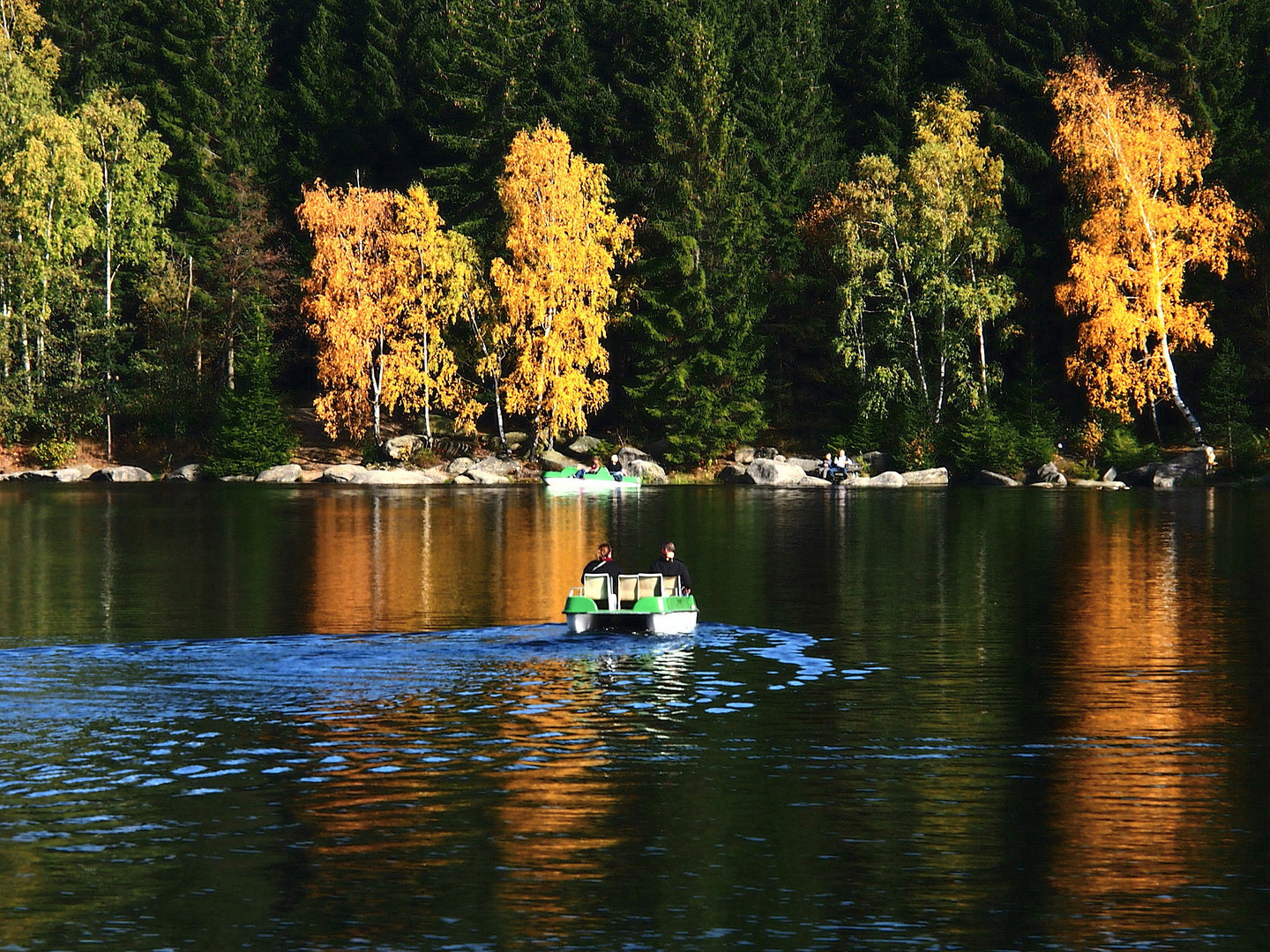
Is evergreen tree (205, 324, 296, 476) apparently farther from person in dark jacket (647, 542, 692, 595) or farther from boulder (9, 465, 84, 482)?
person in dark jacket (647, 542, 692, 595)

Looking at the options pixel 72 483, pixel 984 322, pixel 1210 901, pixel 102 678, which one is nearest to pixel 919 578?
pixel 102 678

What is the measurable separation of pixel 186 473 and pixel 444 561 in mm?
45775

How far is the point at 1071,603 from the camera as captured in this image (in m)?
32.4

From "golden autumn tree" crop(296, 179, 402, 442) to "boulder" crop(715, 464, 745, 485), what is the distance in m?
17.9

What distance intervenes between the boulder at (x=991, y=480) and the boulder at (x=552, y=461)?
21060 mm

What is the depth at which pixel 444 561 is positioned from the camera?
133ft

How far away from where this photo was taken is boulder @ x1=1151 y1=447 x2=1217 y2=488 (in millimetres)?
72438

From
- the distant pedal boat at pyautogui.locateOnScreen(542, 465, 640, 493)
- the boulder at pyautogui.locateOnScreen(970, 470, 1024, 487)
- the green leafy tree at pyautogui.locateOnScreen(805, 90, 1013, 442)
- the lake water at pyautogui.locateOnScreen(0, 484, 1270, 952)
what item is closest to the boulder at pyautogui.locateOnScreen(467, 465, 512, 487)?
the distant pedal boat at pyautogui.locateOnScreen(542, 465, 640, 493)

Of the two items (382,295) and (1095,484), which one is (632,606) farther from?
(382,295)

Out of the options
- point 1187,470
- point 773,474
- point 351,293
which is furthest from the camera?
point 351,293

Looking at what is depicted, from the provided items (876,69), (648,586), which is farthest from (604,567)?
(876,69)

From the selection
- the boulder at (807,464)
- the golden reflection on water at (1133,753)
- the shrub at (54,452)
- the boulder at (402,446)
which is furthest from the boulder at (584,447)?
the golden reflection on water at (1133,753)

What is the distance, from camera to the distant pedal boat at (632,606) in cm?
2764

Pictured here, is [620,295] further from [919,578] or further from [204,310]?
[919,578]
